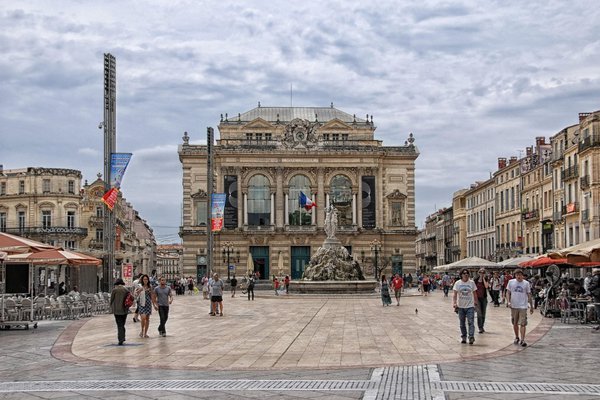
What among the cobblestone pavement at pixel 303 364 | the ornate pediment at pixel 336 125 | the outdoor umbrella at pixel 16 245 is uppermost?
the ornate pediment at pixel 336 125

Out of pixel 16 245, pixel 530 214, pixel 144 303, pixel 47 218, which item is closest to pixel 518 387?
pixel 144 303

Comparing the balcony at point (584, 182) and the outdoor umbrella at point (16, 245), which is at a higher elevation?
the balcony at point (584, 182)

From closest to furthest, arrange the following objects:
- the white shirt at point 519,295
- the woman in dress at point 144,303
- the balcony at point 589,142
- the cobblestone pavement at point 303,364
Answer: the cobblestone pavement at point 303,364, the white shirt at point 519,295, the woman in dress at point 144,303, the balcony at point 589,142

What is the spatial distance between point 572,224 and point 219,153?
37240mm

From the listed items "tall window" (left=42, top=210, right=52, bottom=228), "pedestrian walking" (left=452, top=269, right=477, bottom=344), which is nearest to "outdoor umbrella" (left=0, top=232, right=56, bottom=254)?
"pedestrian walking" (left=452, top=269, right=477, bottom=344)

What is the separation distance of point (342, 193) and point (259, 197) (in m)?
8.63

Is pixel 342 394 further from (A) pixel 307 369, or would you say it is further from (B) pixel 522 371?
(B) pixel 522 371

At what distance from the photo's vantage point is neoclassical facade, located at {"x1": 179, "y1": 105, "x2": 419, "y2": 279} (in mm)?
84562

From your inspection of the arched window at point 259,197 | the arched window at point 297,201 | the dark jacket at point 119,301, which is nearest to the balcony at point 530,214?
the arched window at point 297,201

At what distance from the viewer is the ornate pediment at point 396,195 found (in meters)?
86.6

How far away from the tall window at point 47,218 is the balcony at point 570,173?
46.7 m

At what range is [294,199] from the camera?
86.0 m

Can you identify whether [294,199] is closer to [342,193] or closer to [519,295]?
[342,193]

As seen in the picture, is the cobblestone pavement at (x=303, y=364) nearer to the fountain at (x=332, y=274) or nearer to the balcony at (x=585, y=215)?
the fountain at (x=332, y=274)
